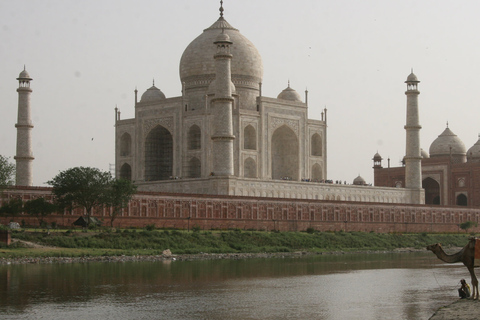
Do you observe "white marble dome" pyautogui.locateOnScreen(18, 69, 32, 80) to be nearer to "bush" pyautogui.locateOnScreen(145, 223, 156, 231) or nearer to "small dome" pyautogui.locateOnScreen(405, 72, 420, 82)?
"bush" pyautogui.locateOnScreen(145, 223, 156, 231)

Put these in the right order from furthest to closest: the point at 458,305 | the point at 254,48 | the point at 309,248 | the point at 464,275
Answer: the point at 254,48 → the point at 309,248 → the point at 464,275 → the point at 458,305

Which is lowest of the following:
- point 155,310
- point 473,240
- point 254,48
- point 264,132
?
point 155,310

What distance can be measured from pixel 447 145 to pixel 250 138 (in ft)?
76.4

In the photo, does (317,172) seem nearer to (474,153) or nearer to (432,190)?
(432,190)

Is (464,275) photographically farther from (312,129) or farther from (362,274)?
(312,129)

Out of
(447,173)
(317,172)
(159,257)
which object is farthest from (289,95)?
(159,257)

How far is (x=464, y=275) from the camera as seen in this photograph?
26.8m

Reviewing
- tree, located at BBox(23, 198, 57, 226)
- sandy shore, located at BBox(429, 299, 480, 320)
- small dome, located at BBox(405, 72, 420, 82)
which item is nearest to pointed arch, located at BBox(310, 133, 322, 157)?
small dome, located at BBox(405, 72, 420, 82)

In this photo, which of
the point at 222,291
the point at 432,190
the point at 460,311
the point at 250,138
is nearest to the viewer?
the point at 460,311

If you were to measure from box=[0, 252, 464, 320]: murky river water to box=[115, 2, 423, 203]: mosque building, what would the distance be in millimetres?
A: 21300

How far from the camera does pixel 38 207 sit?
37.3m

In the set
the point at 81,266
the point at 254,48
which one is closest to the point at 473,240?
the point at 81,266

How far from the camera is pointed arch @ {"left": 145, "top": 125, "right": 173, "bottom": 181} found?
5575cm

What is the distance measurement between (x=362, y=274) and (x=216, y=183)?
21014mm
